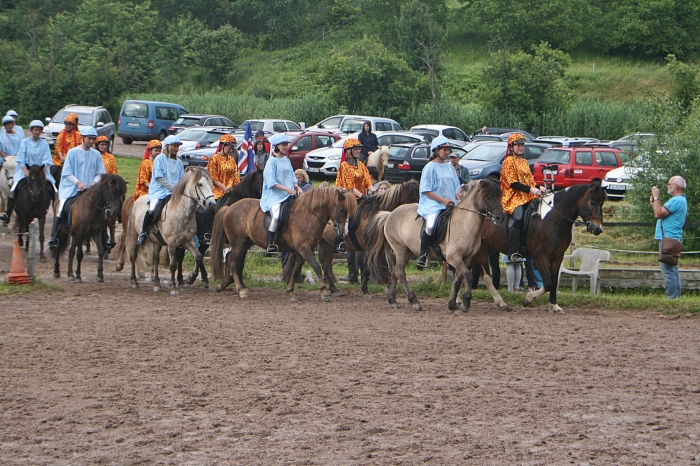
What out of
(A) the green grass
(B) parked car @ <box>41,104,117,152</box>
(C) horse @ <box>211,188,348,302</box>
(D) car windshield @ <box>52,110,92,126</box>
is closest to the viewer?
(C) horse @ <box>211,188,348,302</box>

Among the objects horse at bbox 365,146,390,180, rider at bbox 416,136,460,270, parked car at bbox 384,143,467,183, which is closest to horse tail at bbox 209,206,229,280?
rider at bbox 416,136,460,270

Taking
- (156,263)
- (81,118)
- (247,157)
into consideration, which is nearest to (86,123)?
(81,118)

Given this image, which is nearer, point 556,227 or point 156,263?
point 556,227

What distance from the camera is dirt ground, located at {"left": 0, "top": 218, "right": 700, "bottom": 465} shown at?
688cm

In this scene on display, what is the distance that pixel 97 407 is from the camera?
7859mm

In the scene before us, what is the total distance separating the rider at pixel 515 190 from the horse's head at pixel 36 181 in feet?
29.7

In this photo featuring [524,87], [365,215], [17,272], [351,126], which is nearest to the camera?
[17,272]

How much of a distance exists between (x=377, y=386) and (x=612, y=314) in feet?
18.9

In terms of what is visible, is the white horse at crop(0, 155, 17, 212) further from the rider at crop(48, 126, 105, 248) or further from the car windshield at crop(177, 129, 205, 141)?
the car windshield at crop(177, 129, 205, 141)

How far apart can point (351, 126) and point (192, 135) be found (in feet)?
24.3

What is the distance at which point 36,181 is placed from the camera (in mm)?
17516

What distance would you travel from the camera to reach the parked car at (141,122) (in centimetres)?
4234

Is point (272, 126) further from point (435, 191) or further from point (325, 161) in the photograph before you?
point (435, 191)

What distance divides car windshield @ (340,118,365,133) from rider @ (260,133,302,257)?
25393 millimetres
